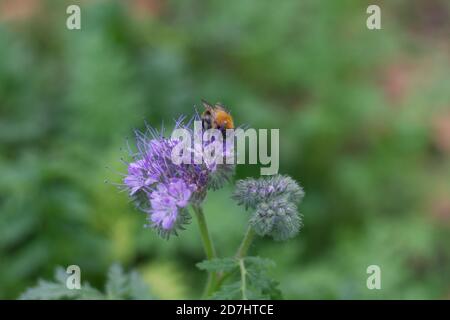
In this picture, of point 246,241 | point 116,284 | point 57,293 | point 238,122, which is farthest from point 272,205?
point 238,122

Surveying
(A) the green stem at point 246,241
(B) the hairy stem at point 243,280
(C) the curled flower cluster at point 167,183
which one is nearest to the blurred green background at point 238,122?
(A) the green stem at point 246,241

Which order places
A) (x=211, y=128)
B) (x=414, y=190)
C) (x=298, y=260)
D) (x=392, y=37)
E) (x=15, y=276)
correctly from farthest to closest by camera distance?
(x=392, y=37) < (x=414, y=190) < (x=298, y=260) < (x=15, y=276) < (x=211, y=128)

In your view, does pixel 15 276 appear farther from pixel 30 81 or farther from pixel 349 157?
pixel 349 157

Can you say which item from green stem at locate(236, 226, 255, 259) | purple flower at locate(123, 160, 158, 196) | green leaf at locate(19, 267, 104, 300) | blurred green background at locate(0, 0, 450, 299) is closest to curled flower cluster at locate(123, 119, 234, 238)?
purple flower at locate(123, 160, 158, 196)

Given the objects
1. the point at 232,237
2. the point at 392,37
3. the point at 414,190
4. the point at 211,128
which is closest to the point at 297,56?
the point at 392,37

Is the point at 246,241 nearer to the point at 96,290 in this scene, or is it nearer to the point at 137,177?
the point at 137,177

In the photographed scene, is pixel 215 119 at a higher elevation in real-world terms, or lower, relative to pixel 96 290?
higher

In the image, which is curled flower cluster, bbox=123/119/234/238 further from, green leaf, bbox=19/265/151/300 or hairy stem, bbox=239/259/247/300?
green leaf, bbox=19/265/151/300
